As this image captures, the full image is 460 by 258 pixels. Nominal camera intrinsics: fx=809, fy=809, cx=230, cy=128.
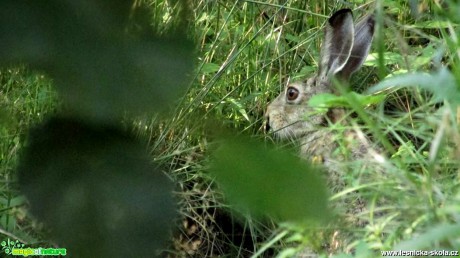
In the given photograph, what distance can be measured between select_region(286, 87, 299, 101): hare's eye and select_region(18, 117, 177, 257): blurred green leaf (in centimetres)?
392

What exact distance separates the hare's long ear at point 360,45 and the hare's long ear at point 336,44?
31 mm

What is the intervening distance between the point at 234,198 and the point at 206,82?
3.02m

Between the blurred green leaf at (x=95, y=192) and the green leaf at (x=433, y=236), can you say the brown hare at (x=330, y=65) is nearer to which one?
the green leaf at (x=433, y=236)

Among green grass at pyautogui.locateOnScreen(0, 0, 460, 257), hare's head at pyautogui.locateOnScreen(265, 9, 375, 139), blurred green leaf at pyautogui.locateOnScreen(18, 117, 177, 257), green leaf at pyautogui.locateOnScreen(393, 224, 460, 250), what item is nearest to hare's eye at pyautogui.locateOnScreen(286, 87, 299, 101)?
hare's head at pyautogui.locateOnScreen(265, 9, 375, 139)

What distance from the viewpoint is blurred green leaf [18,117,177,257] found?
78cm

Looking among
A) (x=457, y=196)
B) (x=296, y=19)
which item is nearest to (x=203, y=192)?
(x=296, y=19)

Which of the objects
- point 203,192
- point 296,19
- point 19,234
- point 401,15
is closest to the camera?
point 19,234

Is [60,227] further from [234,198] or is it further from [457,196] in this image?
[457,196]

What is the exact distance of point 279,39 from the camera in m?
4.20

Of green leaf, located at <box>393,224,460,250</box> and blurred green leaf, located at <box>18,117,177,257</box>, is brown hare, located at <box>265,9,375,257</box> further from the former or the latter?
blurred green leaf, located at <box>18,117,177,257</box>

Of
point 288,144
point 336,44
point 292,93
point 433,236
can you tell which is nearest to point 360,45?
point 336,44

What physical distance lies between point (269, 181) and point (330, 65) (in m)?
4.07

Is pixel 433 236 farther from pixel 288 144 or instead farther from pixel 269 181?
pixel 269 181

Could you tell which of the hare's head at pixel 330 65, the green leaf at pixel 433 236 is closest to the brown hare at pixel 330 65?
the hare's head at pixel 330 65
